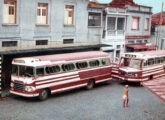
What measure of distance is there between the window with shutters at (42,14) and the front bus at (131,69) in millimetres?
8350

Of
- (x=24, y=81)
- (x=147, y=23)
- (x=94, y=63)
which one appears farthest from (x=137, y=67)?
(x=147, y=23)

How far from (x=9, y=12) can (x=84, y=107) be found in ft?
33.3

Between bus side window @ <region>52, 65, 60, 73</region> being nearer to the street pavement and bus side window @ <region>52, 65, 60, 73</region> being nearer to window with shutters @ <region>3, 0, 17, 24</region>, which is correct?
the street pavement

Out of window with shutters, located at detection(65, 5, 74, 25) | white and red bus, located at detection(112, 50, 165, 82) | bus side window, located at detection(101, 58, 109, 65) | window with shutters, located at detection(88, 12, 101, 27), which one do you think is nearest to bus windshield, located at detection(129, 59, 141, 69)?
white and red bus, located at detection(112, 50, 165, 82)

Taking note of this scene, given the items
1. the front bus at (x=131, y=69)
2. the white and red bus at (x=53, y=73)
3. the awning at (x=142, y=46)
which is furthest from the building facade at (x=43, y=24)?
the awning at (x=142, y=46)

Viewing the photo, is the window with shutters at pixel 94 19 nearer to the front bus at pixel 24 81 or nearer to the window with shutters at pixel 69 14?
the window with shutters at pixel 69 14

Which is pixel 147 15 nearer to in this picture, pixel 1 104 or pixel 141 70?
pixel 141 70

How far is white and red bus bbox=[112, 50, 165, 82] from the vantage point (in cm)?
2509

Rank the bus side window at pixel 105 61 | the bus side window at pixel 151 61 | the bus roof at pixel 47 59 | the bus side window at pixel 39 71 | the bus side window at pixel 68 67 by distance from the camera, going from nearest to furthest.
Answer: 1. the bus side window at pixel 39 71
2. the bus roof at pixel 47 59
3. the bus side window at pixel 68 67
4. the bus side window at pixel 105 61
5. the bus side window at pixel 151 61

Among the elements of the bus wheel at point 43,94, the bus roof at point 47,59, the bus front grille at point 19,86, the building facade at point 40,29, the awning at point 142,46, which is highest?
the building facade at point 40,29

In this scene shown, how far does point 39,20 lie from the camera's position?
2483cm

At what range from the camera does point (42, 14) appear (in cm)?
2502

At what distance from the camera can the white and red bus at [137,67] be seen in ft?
82.3

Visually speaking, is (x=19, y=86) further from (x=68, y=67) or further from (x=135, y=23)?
(x=135, y=23)
